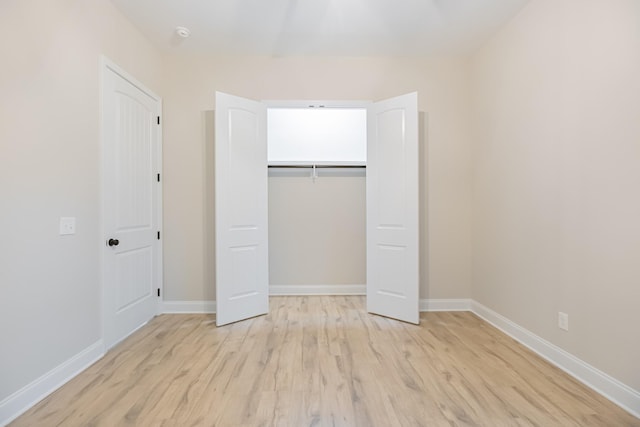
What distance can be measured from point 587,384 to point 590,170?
1400 millimetres

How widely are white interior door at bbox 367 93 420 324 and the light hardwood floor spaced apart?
40 centimetres

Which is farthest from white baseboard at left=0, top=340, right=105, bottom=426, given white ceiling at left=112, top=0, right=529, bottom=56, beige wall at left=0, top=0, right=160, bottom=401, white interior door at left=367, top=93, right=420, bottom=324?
white ceiling at left=112, top=0, right=529, bottom=56

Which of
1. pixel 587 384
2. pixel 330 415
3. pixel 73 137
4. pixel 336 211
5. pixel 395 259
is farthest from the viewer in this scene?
pixel 336 211

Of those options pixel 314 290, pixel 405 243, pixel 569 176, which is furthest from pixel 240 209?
pixel 569 176

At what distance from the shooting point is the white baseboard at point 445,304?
372 cm

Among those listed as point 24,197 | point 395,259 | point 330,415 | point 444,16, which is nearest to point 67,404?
point 24,197

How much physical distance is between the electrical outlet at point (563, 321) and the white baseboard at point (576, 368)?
0.55 feet

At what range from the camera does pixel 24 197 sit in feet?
6.15

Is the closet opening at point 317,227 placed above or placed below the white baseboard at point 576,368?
above

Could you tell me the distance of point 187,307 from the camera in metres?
3.65

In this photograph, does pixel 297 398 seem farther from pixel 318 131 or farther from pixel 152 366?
pixel 318 131

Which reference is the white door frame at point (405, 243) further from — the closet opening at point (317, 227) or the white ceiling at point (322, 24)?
the closet opening at point (317, 227)

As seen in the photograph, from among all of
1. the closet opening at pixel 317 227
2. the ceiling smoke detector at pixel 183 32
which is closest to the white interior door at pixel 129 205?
the ceiling smoke detector at pixel 183 32

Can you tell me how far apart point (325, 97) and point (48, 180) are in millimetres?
2713
